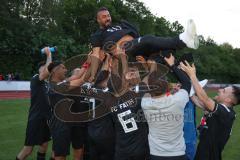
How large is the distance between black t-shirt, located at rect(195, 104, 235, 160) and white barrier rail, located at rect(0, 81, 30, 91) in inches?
1055

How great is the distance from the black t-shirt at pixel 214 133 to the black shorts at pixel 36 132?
360 centimetres

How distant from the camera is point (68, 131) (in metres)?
7.17

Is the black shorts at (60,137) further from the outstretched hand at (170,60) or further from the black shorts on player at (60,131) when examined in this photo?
the outstretched hand at (170,60)

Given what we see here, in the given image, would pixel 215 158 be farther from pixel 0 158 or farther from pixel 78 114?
pixel 0 158

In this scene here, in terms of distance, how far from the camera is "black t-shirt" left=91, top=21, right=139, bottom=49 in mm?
6656

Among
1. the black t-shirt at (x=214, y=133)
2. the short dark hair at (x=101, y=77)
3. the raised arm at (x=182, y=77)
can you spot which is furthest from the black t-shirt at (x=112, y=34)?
the black t-shirt at (x=214, y=133)

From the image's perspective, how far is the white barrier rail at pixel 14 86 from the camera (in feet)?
100.0

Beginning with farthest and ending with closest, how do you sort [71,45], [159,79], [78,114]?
[71,45] < [78,114] < [159,79]

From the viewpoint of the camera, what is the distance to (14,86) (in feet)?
102

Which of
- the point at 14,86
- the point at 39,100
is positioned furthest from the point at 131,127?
the point at 14,86

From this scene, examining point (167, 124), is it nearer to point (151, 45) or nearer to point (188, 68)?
point (188, 68)

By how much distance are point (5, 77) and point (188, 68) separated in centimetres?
3206

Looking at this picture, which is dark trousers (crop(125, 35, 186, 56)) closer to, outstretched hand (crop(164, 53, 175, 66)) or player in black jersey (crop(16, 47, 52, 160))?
outstretched hand (crop(164, 53, 175, 66))

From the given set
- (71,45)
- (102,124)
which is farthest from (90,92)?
(71,45)
